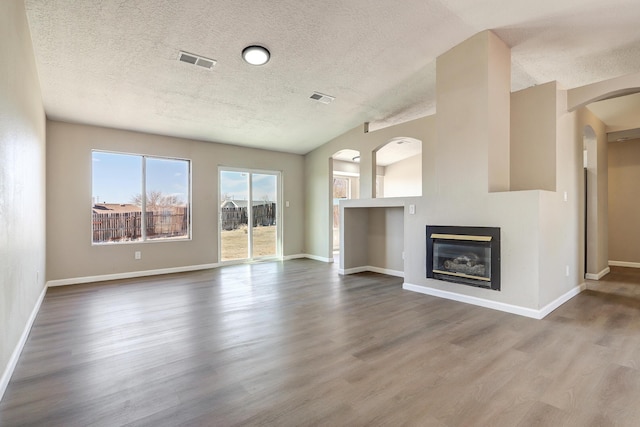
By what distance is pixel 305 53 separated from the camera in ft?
12.7

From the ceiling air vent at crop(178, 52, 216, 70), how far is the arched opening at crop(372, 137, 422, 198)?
5.15 m

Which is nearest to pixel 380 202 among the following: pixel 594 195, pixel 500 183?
pixel 500 183

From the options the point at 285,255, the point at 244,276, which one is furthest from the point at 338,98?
the point at 285,255

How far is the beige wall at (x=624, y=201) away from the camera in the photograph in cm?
636

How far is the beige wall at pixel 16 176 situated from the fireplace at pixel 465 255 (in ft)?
14.1

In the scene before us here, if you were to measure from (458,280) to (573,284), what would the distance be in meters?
1.73

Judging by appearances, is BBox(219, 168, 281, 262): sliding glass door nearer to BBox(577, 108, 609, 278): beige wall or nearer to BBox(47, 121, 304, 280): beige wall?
BBox(47, 121, 304, 280): beige wall

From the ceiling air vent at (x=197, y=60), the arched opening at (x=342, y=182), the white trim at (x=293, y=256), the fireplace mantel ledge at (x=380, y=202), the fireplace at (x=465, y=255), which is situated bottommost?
the white trim at (x=293, y=256)

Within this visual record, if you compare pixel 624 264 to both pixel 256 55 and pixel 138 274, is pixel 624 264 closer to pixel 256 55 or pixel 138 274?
pixel 256 55

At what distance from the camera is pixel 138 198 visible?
5.80m

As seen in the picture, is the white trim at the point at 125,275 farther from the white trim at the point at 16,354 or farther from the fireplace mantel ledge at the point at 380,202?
the fireplace mantel ledge at the point at 380,202

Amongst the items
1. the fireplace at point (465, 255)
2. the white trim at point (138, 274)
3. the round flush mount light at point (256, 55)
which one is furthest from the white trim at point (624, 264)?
the round flush mount light at point (256, 55)

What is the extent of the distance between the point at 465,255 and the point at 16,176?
15.3 ft

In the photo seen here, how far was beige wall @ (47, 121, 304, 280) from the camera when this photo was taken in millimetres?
5008
